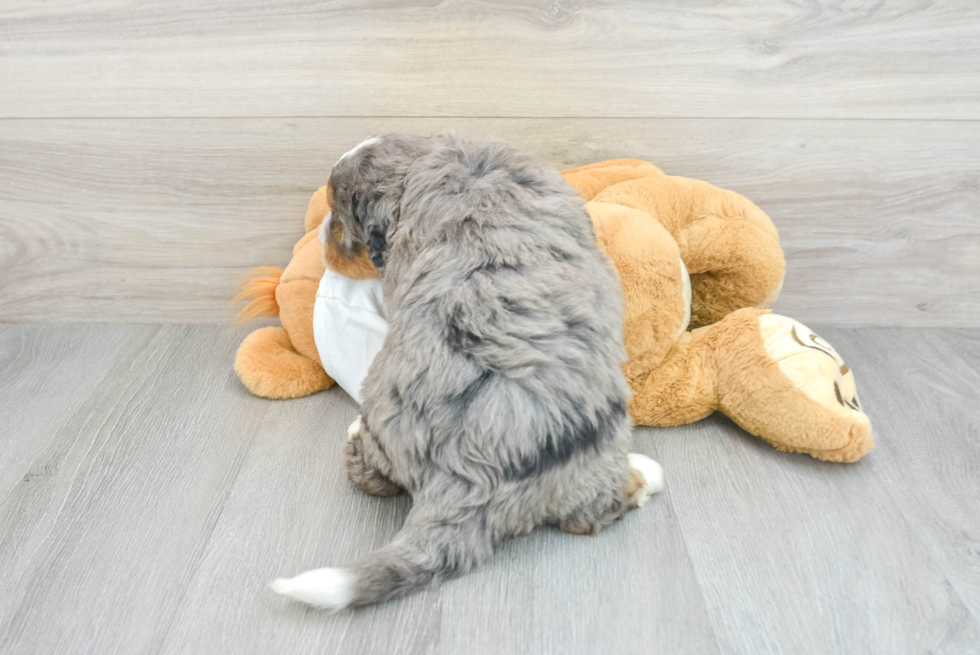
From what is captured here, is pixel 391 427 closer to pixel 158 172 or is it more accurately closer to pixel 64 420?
pixel 64 420

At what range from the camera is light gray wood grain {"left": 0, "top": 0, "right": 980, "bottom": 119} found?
4.87 feet

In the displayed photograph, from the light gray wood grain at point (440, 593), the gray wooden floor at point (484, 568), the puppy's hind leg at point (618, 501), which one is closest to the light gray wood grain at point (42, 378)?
the gray wooden floor at point (484, 568)

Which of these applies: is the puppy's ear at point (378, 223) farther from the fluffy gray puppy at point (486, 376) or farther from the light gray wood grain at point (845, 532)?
the light gray wood grain at point (845, 532)

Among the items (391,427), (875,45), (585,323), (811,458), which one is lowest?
(811,458)

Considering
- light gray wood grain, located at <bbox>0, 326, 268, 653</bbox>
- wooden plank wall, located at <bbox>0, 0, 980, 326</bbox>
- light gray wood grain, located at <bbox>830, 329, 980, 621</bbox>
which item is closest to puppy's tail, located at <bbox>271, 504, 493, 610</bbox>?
light gray wood grain, located at <bbox>0, 326, 268, 653</bbox>

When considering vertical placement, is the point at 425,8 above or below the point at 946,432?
above

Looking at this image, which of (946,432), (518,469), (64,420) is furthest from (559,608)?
(64,420)

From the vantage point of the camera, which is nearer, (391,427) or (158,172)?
(391,427)

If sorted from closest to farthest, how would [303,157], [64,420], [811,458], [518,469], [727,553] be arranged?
[518,469], [727,553], [811,458], [64,420], [303,157]

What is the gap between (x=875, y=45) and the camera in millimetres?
1503

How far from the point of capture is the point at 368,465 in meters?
1.16

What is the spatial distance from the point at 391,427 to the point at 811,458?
85 cm

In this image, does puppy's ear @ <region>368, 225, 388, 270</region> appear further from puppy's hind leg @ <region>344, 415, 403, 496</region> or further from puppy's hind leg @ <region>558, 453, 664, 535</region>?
puppy's hind leg @ <region>558, 453, 664, 535</region>

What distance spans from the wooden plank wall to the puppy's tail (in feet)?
3.19
